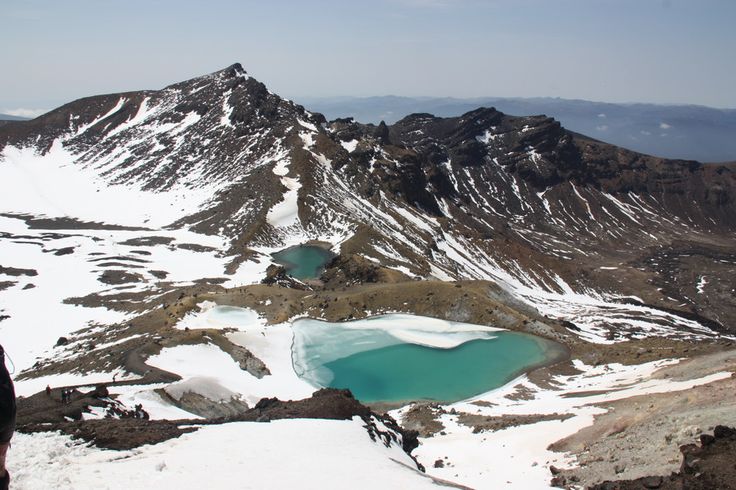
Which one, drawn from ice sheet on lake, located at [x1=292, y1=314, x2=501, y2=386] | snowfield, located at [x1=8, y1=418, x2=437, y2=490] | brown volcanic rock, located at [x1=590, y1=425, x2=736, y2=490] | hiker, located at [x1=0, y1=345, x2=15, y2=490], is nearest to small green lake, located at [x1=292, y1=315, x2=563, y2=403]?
ice sheet on lake, located at [x1=292, y1=314, x2=501, y2=386]

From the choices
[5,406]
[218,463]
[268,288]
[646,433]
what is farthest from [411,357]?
[5,406]

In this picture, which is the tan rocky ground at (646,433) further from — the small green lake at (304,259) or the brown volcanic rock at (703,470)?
the small green lake at (304,259)

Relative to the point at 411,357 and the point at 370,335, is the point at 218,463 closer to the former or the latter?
the point at 411,357

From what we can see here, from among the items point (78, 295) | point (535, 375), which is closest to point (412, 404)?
point (535, 375)

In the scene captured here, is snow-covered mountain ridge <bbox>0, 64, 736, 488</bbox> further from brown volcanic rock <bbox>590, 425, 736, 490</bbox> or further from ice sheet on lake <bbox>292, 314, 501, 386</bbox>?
brown volcanic rock <bbox>590, 425, 736, 490</bbox>

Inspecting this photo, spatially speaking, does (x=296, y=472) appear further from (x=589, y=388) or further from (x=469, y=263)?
(x=469, y=263)
